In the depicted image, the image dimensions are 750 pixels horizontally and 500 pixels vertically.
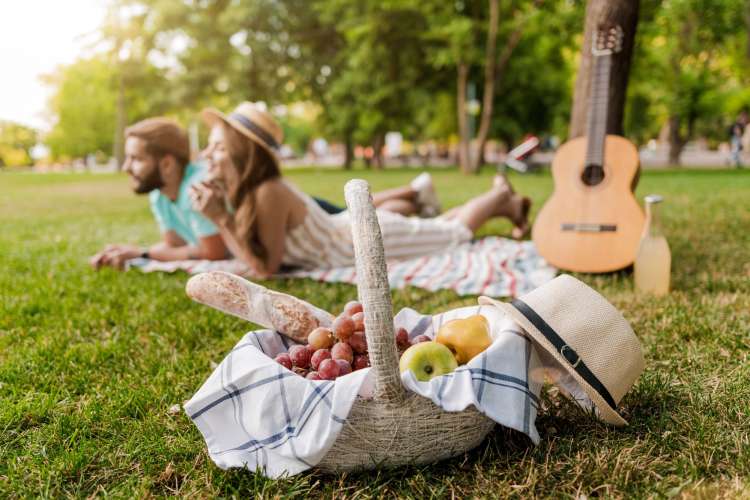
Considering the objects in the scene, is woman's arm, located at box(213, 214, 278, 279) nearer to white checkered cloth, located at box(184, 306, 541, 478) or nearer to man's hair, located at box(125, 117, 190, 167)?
man's hair, located at box(125, 117, 190, 167)

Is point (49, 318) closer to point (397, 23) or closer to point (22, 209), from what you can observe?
point (22, 209)

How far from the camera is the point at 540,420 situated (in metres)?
1.93

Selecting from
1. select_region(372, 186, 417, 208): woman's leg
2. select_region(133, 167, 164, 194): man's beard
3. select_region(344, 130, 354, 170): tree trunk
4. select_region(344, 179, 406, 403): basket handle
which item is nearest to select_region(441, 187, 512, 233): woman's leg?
select_region(372, 186, 417, 208): woman's leg

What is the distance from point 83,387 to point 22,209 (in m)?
Answer: 9.38

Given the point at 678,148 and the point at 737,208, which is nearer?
the point at 737,208

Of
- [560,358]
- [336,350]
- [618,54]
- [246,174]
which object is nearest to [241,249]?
[246,174]

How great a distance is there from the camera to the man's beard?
164 inches

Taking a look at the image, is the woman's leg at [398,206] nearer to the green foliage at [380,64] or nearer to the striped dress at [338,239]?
the striped dress at [338,239]

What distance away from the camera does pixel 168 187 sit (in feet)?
14.2

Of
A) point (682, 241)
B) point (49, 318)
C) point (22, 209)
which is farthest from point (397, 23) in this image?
point (49, 318)

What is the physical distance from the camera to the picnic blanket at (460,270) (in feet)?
12.5

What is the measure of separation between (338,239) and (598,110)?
2129mm

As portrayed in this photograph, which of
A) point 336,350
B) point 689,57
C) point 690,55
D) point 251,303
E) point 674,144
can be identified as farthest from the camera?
point 674,144

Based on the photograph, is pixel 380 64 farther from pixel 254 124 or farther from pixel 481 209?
pixel 254 124
